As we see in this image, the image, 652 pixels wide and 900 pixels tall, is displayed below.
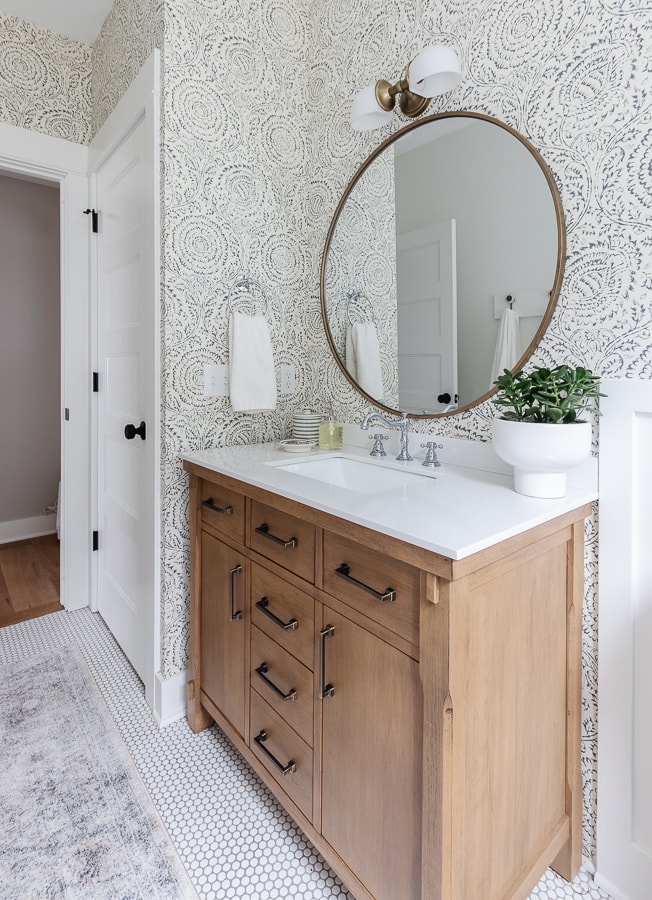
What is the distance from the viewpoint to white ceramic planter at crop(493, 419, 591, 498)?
1007 millimetres

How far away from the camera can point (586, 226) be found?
114 centimetres

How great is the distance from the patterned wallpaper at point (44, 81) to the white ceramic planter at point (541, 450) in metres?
2.44

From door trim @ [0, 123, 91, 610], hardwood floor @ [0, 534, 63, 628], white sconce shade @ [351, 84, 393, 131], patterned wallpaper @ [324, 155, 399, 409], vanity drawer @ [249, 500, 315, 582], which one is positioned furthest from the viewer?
hardwood floor @ [0, 534, 63, 628]

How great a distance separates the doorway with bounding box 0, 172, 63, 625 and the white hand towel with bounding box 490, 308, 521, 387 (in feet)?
10.0

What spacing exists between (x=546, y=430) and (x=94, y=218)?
227 centimetres

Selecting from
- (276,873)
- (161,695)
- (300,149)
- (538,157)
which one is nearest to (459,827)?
(276,873)

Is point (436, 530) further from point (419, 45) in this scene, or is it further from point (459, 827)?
point (419, 45)

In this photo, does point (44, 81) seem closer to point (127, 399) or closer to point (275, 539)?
point (127, 399)

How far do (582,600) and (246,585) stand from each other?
825mm

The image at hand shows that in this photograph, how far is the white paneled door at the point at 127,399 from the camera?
5.80ft

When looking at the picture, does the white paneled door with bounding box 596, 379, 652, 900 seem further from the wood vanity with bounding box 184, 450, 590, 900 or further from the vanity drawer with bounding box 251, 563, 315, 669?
the vanity drawer with bounding box 251, 563, 315, 669

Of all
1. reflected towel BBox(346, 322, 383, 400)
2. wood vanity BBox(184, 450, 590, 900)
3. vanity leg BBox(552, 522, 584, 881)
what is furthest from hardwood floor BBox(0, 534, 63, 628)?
vanity leg BBox(552, 522, 584, 881)

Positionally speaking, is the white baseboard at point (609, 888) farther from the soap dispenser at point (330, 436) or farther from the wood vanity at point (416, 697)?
the soap dispenser at point (330, 436)

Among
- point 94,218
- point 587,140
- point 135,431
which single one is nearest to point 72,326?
point 94,218
